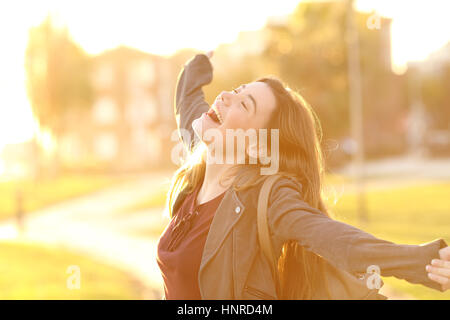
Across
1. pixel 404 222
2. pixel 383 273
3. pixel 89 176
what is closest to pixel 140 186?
pixel 89 176

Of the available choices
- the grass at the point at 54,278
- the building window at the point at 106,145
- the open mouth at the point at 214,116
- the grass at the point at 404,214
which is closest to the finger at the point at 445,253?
the open mouth at the point at 214,116

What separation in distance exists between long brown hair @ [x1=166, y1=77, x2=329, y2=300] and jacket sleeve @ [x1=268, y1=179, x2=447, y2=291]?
140 mm

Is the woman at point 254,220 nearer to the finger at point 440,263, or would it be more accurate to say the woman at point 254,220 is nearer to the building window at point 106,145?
the finger at point 440,263

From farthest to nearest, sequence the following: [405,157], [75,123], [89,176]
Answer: [75,123], [405,157], [89,176]

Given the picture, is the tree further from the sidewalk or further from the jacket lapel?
the jacket lapel

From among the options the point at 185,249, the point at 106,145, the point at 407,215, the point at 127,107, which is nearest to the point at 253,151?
the point at 185,249

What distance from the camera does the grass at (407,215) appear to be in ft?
32.0

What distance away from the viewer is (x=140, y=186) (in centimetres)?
3195

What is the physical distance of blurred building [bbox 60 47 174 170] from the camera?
179 feet

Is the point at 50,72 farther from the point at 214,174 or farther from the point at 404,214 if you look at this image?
the point at 214,174

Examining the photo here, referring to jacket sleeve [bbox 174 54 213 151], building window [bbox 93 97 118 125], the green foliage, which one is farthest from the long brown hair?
building window [bbox 93 97 118 125]

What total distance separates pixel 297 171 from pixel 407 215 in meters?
13.2

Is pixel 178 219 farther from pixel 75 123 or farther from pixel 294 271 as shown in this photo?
pixel 75 123
